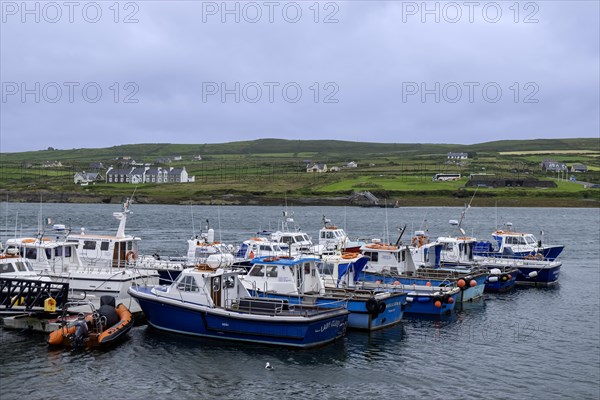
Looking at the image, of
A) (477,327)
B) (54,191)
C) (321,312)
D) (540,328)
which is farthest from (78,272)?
(54,191)

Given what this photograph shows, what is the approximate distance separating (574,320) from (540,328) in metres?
2.92

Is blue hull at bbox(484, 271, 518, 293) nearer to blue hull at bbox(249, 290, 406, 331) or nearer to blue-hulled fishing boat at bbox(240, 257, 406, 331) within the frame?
blue-hulled fishing boat at bbox(240, 257, 406, 331)

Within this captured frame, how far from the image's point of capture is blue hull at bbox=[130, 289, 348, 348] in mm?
25609

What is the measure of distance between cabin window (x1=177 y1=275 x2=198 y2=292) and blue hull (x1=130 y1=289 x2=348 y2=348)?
2.46 ft

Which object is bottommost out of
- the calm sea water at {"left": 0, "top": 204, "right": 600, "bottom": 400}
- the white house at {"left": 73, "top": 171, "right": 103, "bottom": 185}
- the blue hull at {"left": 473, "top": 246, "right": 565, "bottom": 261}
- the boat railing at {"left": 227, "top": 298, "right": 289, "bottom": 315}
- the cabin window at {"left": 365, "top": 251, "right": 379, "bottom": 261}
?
the calm sea water at {"left": 0, "top": 204, "right": 600, "bottom": 400}

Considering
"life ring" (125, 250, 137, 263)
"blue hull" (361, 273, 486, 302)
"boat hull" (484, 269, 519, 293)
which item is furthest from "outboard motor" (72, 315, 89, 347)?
"boat hull" (484, 269, 519, 293)

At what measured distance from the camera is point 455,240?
4550 cm

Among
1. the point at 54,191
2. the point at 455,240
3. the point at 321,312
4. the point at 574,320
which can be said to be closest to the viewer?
the point at 321,312

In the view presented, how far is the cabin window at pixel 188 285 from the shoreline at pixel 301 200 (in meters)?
112

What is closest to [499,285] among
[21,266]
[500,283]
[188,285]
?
[500,283]

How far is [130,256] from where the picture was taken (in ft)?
115

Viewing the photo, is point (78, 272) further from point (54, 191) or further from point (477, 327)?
point (54, 191)

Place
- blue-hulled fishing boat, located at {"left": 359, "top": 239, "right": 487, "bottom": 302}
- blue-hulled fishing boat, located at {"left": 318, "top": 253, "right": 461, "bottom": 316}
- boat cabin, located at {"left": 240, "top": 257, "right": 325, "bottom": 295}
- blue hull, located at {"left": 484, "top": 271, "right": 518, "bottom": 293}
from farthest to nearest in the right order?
blue hull, located at {"left": 484, "top": 271, "right": 518, "bottom": 293}, blue-hulled fishing boat, located at {"left": 359, "top": 239, "right": 487, "bottom": 302}, blue-hulled fishing boat, located at {"left": 318, "top": 253, "right": 461, "bottom": 316}, boat cabin, located at {"left": 240, "top": 257, "right": 325, "bottom": 295}

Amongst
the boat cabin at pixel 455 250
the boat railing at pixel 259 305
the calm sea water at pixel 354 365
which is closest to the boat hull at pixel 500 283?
the boat cabin at pixel 455 250
